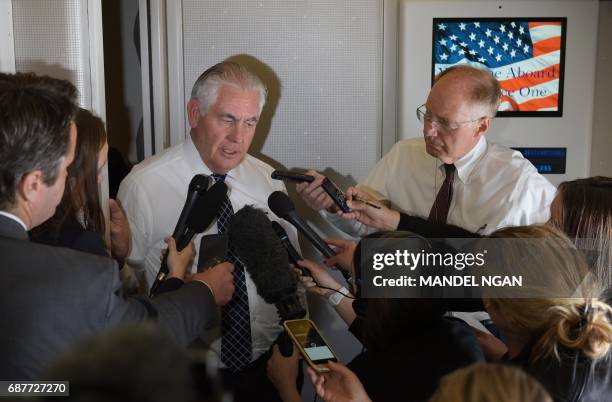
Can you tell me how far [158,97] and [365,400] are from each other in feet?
6.04

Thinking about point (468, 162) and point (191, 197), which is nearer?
point (191, 197)

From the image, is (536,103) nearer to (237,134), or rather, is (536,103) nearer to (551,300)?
(237,134)

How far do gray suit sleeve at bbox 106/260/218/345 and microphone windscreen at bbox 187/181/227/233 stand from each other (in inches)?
11.8

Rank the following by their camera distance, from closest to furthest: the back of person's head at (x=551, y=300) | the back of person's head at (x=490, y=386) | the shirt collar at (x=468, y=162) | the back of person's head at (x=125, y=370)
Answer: the back of person's head at (x=125, y=370) < the back of person's head at (x=490, y=386) < the back of person's head at (x=551, y=300) < the shirt collar at (x=468, y=162)

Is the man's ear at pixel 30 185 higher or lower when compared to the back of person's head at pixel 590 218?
higher

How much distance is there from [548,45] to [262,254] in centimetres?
185

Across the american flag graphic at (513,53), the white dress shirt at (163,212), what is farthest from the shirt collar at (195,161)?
the american flag graphic at (513,53)

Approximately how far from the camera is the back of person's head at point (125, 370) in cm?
57

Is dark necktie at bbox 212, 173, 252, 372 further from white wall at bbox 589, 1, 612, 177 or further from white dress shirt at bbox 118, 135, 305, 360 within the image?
white wall at bbox 589, 1, 612, 177

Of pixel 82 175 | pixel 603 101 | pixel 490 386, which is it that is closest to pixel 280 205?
pixel 82 175

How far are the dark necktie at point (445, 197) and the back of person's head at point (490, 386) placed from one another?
1.70 meters

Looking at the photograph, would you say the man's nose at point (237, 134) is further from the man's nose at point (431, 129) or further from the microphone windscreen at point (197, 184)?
the man's nose at point (431, 129)

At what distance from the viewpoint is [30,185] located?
4.26ft

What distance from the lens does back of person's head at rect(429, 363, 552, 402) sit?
2.89 ft
